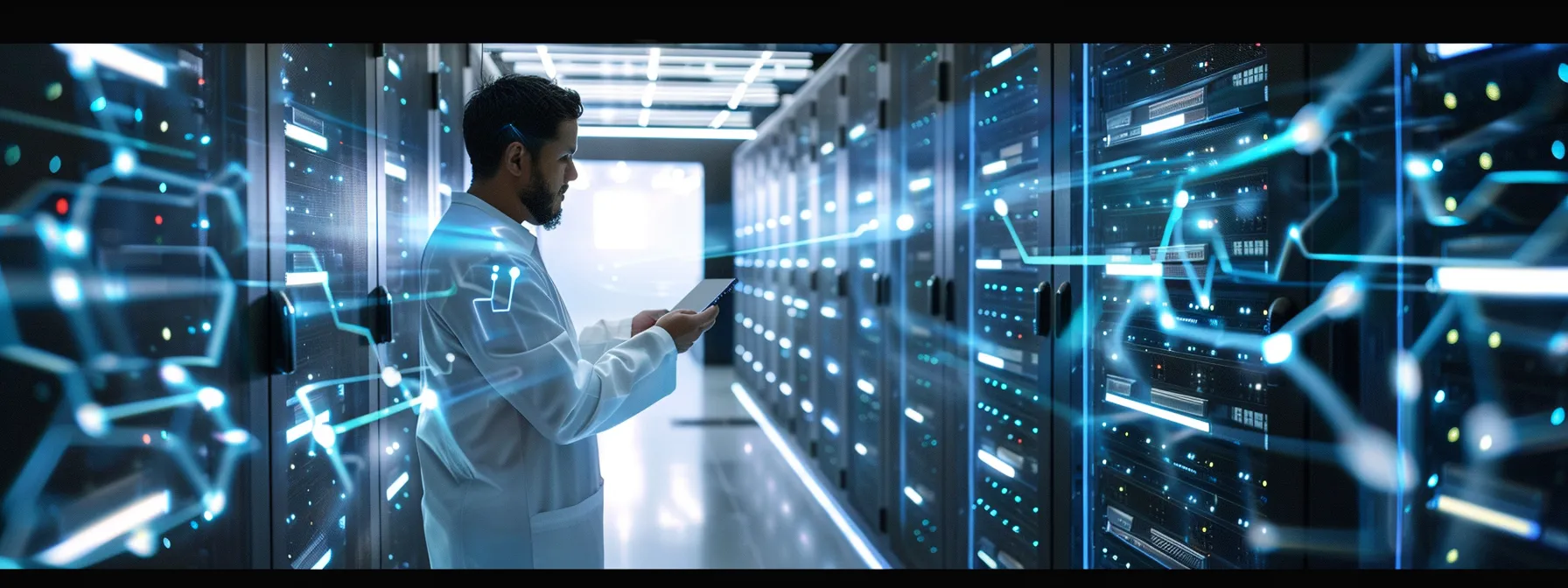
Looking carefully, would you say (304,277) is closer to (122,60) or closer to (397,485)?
(122,60)

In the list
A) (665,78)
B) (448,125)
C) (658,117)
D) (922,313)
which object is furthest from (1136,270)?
(658,117)

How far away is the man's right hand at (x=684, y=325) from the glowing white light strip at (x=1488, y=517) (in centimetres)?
105

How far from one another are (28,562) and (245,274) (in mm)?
521

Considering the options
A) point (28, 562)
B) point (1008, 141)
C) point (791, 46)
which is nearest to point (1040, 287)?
point (1008, 141)

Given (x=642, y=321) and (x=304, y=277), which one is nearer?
(x=642, y=321)

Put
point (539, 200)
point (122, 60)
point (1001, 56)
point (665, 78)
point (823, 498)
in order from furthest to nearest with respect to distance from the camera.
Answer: point (665, 78)
point (823, 498)
point (1001, 56)
point (539, 200)
point (122, 60)

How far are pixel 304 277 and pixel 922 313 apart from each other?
1822mm

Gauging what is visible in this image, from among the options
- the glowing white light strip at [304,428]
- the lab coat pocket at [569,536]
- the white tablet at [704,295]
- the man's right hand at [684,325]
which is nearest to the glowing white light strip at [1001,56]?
the white tablet at [704,295]

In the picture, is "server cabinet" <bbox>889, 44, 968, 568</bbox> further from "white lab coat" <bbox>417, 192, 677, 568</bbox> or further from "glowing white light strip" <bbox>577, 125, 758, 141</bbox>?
"glowing white light strip" <bbox>577, 125, 758, 141</bbox>

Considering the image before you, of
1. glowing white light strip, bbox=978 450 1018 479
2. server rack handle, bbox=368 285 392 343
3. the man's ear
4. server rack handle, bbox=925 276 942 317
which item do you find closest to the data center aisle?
glowing white light strip, bbox=978 450 1018 479

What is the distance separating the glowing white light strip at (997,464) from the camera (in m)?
2.10

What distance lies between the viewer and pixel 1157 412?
1.50 m

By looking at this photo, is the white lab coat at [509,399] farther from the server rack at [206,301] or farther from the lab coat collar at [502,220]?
the server rack at [206,301]

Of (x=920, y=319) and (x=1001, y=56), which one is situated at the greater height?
(x=1001, y=56)
